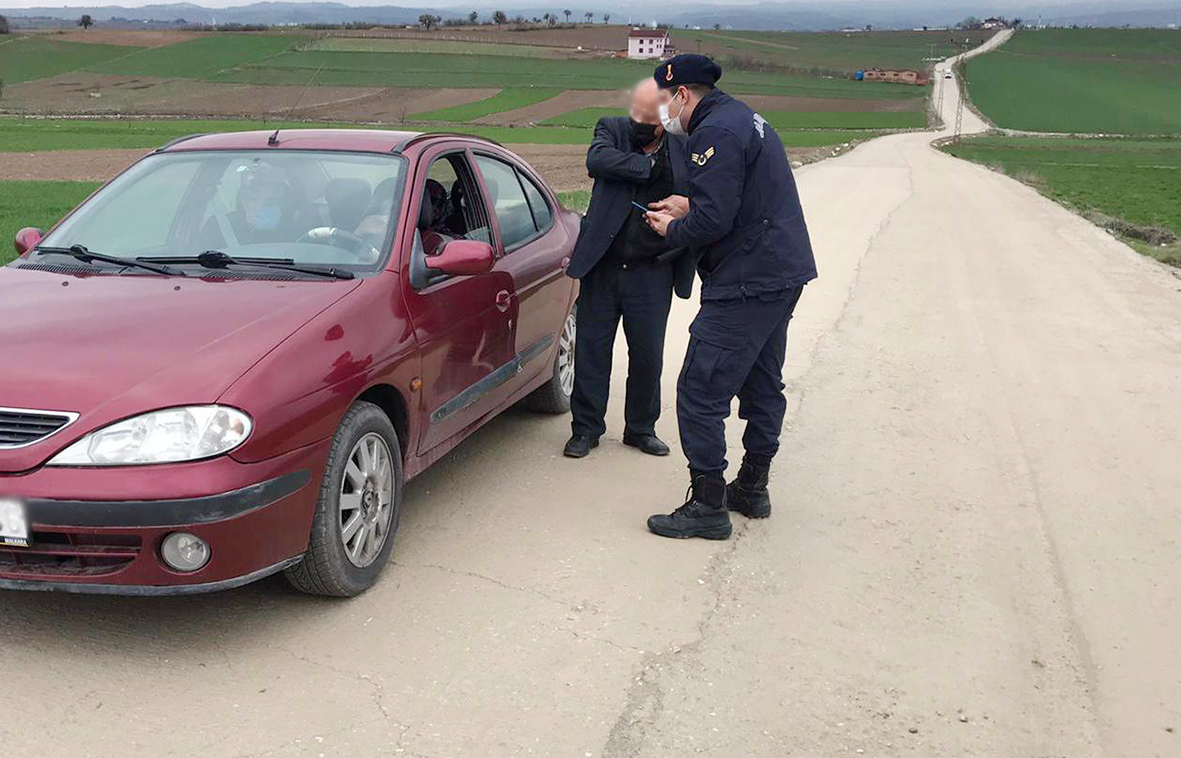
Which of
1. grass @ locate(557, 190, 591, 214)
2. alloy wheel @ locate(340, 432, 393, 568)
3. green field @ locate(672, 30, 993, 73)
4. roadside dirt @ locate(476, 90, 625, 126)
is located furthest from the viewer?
green field @ locate(672, 30, 993, 73)

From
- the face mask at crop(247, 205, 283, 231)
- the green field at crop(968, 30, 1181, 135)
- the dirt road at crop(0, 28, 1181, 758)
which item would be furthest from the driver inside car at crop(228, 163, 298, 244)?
the green field at crop(968, 30, 1181, 135)

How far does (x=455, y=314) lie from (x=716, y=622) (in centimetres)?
177

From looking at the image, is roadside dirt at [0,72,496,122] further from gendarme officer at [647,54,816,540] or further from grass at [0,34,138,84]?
gendarme officer at [647,54,816,540]

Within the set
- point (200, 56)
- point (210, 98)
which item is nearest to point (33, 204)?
point (210, 98)

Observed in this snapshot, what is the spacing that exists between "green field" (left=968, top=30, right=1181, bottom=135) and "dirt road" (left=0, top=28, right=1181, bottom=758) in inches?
3284

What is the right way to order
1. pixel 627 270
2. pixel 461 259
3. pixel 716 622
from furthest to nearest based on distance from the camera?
pixel 627 270 → pixel 461 259 → pixel 716 622

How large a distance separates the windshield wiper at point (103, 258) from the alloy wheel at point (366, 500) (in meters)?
1.11

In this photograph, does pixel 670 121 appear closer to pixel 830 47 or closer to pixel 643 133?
pixel 643 133

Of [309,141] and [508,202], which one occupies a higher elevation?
[309,141]

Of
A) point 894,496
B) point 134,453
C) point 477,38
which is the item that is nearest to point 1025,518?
point 894,496

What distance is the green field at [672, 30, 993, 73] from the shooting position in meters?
118

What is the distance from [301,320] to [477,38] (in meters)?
107

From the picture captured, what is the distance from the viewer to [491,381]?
5277mm

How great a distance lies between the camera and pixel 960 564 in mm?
4664
